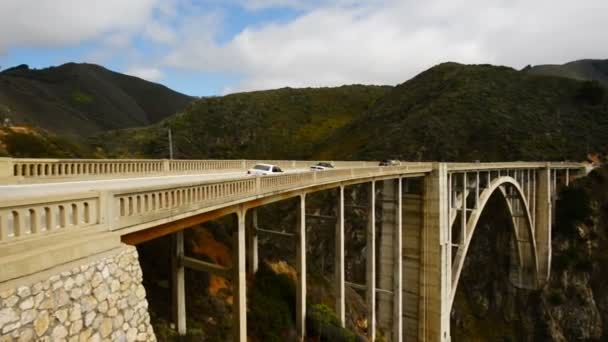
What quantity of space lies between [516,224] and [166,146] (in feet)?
202

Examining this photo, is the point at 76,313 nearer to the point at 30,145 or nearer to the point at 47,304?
the point at 47,304

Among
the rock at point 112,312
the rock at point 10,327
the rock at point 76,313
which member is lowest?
the rock at point 112,312

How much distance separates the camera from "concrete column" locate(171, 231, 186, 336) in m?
13.3

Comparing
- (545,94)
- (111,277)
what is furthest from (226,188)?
(545,94)

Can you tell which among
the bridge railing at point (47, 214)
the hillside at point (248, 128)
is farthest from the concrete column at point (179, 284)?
the hillside at point (248, 128)

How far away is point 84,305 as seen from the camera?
4926mm

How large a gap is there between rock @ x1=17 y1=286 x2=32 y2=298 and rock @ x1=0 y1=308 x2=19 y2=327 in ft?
0.56

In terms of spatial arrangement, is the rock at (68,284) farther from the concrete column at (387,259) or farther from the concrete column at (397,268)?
the concrete column at (387,259)

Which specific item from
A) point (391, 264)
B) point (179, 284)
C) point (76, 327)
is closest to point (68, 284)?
point (76, 327)

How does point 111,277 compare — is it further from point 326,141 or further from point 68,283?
point 326,141

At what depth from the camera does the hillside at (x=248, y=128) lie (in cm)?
7594

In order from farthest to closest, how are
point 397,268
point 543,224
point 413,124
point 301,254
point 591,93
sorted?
1. point 591,93
2. point 413,124
3. point 543,224
4. point 397,268
5. point 301,254

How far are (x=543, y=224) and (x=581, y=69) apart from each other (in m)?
187

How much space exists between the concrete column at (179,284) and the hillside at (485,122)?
147ft
